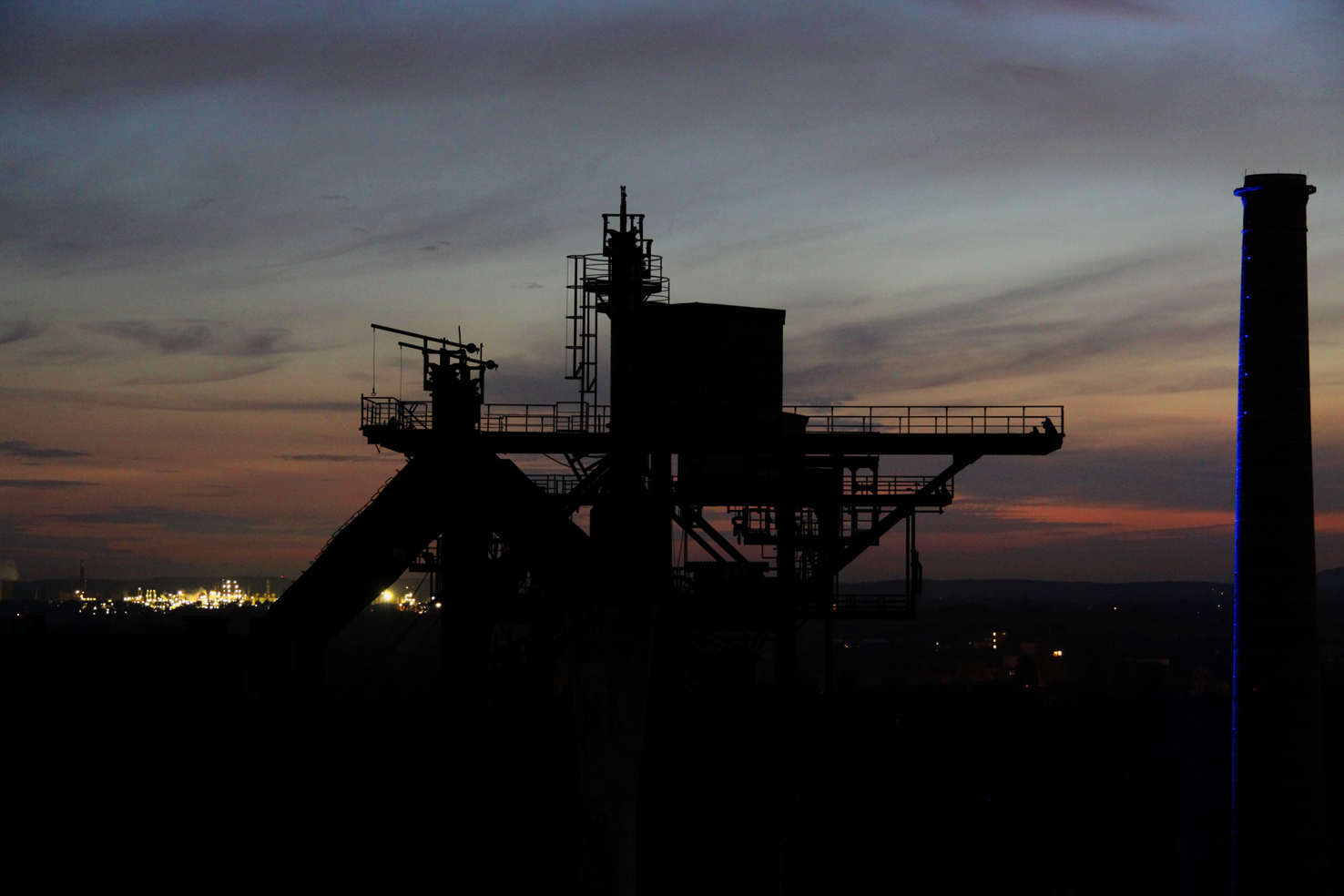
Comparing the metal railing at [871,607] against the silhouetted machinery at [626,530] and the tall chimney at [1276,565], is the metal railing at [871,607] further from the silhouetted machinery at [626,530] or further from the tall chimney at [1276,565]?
the tall chimney at [1276,565]

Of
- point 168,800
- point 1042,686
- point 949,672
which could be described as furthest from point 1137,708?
point 168,800

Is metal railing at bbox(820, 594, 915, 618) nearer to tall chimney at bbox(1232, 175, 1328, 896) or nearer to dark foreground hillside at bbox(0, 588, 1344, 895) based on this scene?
dark foreground hillside at bbox(0, 588, 1344, 895)

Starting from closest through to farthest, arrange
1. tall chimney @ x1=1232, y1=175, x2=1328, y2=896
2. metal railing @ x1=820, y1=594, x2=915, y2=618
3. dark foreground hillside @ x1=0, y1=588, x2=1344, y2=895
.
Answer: dark foreground hillside @ x1=0, y1=588, x2=1344, y2=895 < metal railing @ x1=820, y1=594, x2=915, y2=618 < tall chimney @ x1=1232, y1=175, x2=1328, y2=896

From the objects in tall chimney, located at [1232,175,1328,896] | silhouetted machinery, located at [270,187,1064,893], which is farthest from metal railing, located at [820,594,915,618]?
tall chimney, located at [1232,175,1328,896]

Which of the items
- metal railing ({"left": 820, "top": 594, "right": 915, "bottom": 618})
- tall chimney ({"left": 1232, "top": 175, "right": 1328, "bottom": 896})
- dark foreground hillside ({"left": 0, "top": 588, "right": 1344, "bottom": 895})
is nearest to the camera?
dark foreground hillside ({"left": 0, "top": 588, "right": 1344, "bottom": 895})

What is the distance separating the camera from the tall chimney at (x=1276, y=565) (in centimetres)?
4684

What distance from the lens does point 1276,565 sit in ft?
156

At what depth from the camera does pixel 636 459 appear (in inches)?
1396

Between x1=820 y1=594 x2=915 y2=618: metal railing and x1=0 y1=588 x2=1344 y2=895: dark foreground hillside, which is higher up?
x1=820 y1=594 x2=915 y2=618: metal railing

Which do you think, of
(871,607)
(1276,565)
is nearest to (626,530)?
(871,607)

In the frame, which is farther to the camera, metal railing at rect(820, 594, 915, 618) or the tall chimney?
the tall chimney

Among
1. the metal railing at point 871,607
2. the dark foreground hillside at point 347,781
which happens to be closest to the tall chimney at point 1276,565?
the dark foreground hillside at point 347,781

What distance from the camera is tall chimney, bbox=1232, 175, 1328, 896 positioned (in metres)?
46.8

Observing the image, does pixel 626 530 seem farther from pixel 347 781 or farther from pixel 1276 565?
pixel 1276 565
